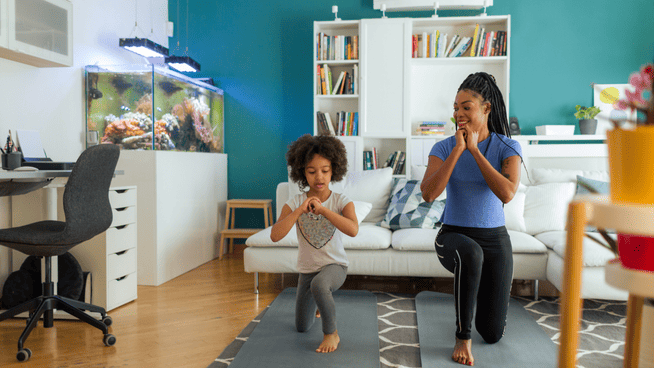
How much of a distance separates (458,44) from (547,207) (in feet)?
5.36

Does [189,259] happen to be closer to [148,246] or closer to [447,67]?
[148,246]

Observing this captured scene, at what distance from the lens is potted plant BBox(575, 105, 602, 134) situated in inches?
154

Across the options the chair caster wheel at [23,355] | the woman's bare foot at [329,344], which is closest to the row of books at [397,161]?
the woman's bare foot at [329,344]

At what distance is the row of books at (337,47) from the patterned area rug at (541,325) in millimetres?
2141

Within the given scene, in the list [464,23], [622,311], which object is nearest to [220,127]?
[464,23]

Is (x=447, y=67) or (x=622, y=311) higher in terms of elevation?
(x=447, y=67)

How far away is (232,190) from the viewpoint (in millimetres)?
4582

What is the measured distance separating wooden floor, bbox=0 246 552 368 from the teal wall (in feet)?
4.86

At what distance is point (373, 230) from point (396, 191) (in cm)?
49

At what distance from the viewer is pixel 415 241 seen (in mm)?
2836

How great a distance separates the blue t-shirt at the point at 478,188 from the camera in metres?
1.93

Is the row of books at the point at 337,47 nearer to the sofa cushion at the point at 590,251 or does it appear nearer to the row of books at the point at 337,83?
the row of books at the point at 337,83

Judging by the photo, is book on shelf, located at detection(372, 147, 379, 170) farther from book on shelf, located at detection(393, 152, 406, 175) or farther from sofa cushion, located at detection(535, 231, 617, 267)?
sofa cushion, located at detection(535, 231, 617, 267)

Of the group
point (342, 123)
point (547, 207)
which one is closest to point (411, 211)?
point (547, 207)
